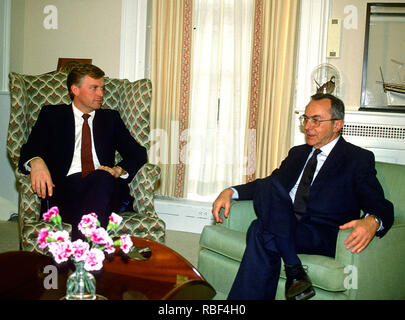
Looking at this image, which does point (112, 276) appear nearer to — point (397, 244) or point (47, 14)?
point (397, 244)

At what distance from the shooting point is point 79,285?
1.69 m

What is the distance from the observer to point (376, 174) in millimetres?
2707

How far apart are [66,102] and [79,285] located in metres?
2.04

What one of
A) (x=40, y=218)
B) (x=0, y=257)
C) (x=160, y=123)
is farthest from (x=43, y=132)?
(x=160, y=123)

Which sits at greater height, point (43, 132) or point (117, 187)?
point (43, 132)

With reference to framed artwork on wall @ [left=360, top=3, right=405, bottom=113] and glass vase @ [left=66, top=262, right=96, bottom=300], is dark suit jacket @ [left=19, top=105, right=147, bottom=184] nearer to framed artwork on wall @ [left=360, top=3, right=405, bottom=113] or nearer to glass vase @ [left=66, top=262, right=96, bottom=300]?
glass vase @ [left=66, top=262, right=96, bottom=300]

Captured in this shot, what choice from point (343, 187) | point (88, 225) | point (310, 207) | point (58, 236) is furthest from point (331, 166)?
point (58, 236)

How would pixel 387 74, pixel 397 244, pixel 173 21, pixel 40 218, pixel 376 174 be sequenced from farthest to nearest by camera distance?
1. pixel 173 21
2. pixel 387 74
3. pixel 40 218
4. pixel 376 174
5. pixel 397 244

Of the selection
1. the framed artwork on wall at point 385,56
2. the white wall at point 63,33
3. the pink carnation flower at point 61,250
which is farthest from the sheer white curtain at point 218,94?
the pink carnation flower at point 61,250

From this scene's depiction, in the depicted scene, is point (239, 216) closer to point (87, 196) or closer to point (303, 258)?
point (303, 258)

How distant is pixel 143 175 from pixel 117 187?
22 centimetres

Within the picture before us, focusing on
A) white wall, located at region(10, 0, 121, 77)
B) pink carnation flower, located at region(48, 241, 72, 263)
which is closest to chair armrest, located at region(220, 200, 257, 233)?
pink carnation flower, located at region(48, 241, 72, 263)

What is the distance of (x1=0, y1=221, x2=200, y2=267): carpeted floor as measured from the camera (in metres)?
3.84

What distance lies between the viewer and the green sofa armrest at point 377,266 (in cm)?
222
